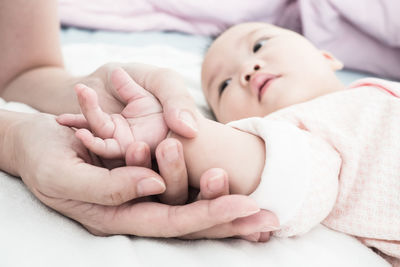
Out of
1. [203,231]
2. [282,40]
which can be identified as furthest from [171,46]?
[203,231]

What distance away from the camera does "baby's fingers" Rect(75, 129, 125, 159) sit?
549 mm

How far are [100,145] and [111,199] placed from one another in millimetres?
86

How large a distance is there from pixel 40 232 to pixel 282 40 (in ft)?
2.65

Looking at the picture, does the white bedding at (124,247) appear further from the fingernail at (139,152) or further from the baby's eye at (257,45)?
the baby's eye at (257,45)

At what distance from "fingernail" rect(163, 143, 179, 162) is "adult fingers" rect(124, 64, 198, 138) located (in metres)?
0.05

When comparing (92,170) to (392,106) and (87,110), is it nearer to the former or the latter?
(87,110)

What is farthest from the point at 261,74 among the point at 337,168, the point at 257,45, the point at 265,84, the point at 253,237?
the point at 253,237

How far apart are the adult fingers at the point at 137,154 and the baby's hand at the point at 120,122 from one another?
0.04 m

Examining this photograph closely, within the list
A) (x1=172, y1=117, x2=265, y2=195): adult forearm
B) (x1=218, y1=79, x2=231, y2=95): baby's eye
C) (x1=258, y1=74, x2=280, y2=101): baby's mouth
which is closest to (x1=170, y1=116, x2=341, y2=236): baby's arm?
(x1=172, y1=117, x2=265, y2=195): adult forearm

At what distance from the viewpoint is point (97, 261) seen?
19.9 inches

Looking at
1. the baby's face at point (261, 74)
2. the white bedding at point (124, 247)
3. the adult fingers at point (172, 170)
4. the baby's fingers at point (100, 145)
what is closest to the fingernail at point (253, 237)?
the white bedding at point (124, 247)

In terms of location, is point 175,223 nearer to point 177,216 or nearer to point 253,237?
point 177,216

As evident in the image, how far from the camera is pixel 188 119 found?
59 cm

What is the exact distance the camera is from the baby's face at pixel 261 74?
0.98 metres
